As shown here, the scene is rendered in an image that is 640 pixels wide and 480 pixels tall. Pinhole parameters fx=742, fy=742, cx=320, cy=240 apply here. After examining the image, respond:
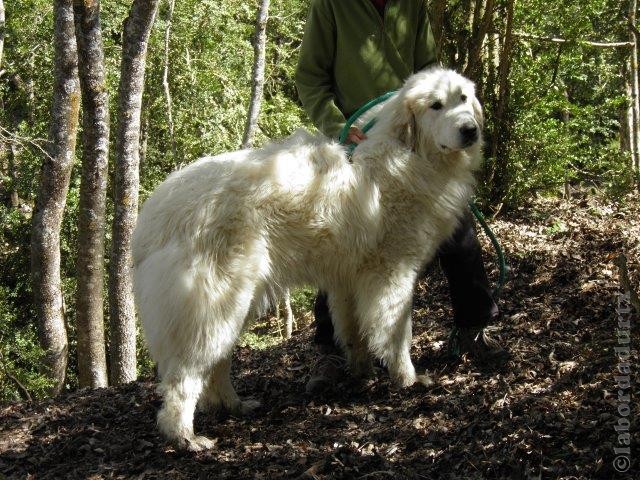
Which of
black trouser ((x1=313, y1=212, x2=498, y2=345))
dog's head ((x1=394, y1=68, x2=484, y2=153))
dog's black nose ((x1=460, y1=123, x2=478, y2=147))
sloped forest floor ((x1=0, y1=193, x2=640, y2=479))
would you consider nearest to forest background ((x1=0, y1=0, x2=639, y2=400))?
sloped forest floor ((x1=0, y1=193, x2=640, y2=479))

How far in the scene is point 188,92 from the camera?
1656cm

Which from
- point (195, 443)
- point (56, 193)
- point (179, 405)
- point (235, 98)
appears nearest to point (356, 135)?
point (179, 405)

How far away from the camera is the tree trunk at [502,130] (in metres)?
7.27

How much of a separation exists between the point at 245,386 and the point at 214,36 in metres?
13.4

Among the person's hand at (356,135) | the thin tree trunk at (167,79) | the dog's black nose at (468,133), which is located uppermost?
the thin tree trunk at (167,79)

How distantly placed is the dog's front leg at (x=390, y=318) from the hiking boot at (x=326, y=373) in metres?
0.42

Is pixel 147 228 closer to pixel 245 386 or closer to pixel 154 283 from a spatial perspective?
pixel 154 283

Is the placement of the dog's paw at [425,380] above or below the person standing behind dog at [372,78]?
below

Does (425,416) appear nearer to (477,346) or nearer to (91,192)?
(477,346)

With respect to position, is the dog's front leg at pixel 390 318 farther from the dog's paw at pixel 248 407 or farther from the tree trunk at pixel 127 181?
the tree trunk at pixel 127 181

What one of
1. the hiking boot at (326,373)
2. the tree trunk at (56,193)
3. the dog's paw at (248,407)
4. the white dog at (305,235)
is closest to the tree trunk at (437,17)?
the white dog at (305,235)

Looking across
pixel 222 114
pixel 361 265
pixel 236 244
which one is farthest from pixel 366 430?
pixel 222 114

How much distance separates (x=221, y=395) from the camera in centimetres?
450

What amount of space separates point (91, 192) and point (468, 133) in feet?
17.3
